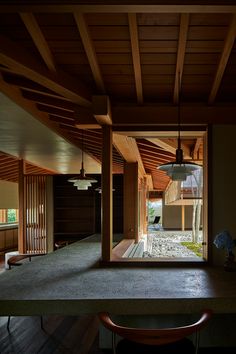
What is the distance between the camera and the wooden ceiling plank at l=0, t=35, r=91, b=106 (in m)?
2.44

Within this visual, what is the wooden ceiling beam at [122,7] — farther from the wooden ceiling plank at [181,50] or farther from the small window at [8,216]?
the small window at [8,216]

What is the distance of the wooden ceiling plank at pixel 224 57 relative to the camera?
7.34 ft

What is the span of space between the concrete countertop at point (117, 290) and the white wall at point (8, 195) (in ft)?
28.8

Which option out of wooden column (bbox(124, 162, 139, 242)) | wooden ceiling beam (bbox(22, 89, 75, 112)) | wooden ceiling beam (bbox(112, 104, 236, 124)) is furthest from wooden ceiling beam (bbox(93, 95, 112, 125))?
wooden column (bbox(124, 162, 139, 242))

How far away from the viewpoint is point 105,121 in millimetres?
3383

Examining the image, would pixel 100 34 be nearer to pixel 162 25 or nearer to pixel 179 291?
pixel 162 25

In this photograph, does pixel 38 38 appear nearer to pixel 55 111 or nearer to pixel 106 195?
pixel 106 195

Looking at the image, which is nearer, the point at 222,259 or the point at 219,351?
the point at 219,351

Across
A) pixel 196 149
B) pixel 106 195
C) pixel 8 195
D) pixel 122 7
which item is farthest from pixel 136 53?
pixel 8 195

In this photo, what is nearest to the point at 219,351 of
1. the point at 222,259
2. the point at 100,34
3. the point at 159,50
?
the point at 222,259

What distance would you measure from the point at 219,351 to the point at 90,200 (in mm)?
7337

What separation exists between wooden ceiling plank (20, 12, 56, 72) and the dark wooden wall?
7.20 meters

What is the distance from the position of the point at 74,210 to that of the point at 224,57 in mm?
8068

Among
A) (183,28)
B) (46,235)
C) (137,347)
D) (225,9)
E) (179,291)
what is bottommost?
(46,235)
